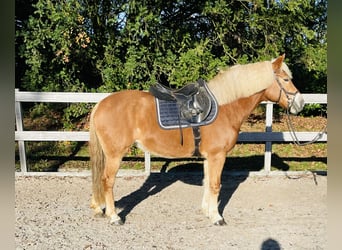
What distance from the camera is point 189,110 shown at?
396cm

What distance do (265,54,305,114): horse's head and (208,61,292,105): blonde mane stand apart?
0.04m

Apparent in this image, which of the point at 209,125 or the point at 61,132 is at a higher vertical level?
the point at 209,125

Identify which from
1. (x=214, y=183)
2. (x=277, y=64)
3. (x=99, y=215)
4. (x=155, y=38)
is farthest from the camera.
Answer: (x=155, y=38)

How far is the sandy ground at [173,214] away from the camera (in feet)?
11.8

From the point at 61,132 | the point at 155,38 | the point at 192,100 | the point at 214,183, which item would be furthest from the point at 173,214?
the point at 155,38

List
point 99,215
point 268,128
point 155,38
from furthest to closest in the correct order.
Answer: point 155,38
point 268,128
point 99,215

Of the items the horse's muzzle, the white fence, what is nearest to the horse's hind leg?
the white fence

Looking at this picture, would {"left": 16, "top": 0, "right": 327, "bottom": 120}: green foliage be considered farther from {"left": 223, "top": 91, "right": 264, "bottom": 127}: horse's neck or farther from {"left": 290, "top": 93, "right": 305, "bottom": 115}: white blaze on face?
{"left": 290, "top": 93, "right": 305, "bottom": 115}: white blaze on face

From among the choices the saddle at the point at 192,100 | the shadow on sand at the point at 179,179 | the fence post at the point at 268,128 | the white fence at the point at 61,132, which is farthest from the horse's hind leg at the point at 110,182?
the fence post at the point at 268,128

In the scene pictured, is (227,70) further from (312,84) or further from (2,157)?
(312,84)

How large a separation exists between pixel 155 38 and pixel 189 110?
12.4 ft

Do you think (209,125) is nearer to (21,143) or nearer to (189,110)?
(189,110)

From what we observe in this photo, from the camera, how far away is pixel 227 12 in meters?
6.97

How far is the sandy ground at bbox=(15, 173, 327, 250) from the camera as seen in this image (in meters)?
3.60
